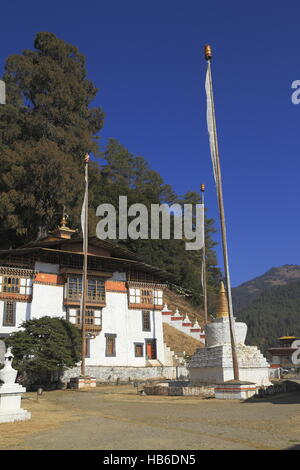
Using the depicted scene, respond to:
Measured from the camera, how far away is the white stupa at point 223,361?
2484 centimetres

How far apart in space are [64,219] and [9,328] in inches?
523

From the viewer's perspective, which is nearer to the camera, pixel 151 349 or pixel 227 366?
pixel 227 366

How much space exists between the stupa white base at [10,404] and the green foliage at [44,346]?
16879 millimetres

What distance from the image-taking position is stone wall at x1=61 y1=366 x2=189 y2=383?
39.5 m

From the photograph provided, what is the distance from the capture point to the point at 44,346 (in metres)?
31.0

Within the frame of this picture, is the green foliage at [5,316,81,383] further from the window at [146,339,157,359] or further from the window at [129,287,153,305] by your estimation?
the window at [146,339,157,359]

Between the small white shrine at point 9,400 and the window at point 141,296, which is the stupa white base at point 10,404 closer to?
the small white shrine at point 9,400

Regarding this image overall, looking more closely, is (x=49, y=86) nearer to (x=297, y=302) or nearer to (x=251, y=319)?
(x=251, y=319)

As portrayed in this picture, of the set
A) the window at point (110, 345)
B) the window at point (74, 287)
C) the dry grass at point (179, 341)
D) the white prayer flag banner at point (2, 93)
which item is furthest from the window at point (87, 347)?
the white prayer flag banner at point (2, 93)

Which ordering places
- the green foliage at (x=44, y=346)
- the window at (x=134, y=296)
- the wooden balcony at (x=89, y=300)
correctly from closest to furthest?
the green foliage at (x=44, y=346) → the wooden balcony at (x=89, y=300) → the window at (x=134, y=296)

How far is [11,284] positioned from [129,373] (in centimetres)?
1330

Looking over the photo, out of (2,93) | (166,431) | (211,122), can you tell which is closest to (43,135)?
(2,93)

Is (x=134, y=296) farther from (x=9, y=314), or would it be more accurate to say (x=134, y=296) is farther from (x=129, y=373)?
(x=9, y=314)
